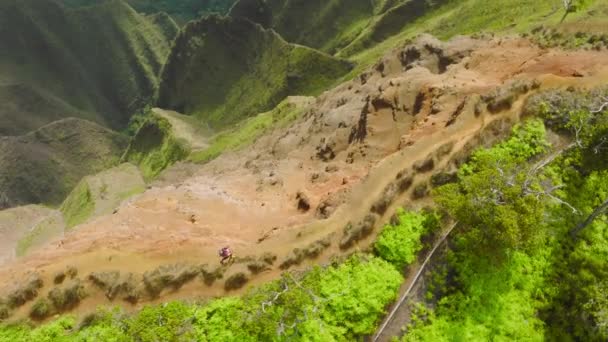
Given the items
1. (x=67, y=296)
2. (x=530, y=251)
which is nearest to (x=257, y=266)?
(x=67, y=296)

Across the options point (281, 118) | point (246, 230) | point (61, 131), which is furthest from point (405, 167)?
point (61, 131)

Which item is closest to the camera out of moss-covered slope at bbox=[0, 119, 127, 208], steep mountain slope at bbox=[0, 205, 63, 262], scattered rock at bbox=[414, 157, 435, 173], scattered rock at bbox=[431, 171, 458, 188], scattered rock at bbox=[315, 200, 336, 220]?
scattered rock at bbox=[431, 171, 458, 188]

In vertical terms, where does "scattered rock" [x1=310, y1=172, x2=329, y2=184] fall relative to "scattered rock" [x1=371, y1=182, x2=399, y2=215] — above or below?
below

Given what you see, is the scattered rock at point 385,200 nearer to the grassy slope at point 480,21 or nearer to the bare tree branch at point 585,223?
the bare tree branch at point 585,223

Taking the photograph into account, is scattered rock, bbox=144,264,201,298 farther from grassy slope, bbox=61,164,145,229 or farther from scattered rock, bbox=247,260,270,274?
grassy slope, bbox=61,164,145,229

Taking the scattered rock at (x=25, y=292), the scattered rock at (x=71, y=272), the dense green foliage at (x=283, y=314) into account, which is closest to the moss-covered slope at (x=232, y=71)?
the scattered rock at (x=71, y=272)

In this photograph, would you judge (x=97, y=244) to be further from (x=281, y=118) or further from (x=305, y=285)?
(x=281, y=118)

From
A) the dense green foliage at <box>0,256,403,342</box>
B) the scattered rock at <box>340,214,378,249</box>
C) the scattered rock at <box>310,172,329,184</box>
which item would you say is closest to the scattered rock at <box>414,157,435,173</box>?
the scattered rock at <box>340,214,378,249</box>
